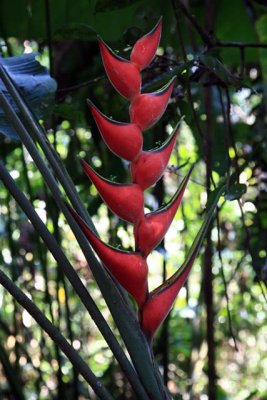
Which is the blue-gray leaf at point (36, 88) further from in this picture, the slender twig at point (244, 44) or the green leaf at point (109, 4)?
the slender twig at point (244, 44)

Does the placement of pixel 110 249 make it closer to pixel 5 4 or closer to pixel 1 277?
pixel 1 277

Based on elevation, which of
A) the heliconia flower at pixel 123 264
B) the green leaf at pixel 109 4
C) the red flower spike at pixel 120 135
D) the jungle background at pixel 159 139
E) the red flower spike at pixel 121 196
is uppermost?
the green leaf at pixel 109 4

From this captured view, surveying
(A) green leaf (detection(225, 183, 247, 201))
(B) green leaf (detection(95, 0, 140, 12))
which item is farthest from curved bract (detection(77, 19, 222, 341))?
(B) green leaf (detection(95, 0, 140, 12))

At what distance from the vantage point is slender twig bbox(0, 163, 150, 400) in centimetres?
41

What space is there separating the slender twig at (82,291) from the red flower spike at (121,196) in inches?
1.9

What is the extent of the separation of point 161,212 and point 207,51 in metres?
0.36

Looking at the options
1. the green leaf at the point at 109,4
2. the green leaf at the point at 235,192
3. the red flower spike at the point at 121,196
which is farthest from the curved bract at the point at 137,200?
the green leaf at the point at 109,4

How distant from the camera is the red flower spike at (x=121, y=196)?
425mm

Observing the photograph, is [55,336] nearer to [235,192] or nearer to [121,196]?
[121,196]

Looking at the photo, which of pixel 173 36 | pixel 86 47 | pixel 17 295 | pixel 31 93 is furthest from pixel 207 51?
pixel 86 47

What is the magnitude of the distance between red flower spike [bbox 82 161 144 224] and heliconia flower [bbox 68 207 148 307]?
0.03 metres

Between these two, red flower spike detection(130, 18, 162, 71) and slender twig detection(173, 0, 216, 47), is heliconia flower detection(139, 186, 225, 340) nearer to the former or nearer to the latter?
red flower spike detection(130, 18, 162, 71)

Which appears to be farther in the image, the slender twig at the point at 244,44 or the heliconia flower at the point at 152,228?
the slender twig at the point at 244,44

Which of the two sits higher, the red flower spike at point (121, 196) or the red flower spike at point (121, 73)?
the red flower spike at point (121, 73)
